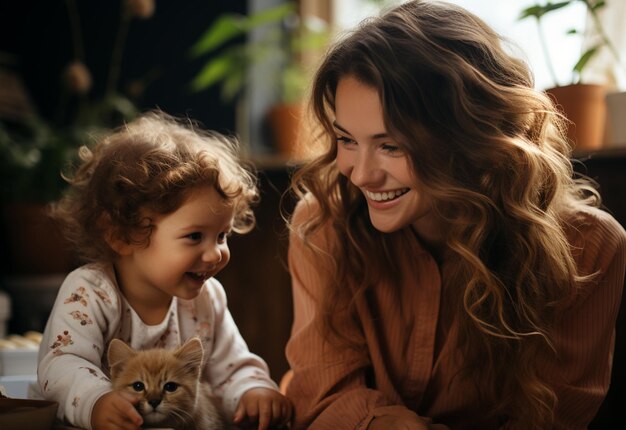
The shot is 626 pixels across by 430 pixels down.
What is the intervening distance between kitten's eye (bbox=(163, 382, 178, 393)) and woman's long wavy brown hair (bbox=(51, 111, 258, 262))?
0.27m

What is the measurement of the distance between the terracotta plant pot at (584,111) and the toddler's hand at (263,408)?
110 cm

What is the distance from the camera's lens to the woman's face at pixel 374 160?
1249mm

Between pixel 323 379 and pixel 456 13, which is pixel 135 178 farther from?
pixel 456 13

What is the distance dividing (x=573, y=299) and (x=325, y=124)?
0.58 m

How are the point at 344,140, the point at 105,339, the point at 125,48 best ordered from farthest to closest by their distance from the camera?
1. the point at 125,48
2. the point at 344,140
3. the point at 105,339

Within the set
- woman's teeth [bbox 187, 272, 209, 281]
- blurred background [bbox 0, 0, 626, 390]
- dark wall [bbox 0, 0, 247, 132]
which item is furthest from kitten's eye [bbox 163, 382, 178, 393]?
dark wall [bbox 0, 0, 247, 132]

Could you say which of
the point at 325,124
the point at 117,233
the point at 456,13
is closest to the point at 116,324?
the point at 117,233

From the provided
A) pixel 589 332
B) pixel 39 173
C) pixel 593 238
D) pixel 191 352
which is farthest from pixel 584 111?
pixel 39 173

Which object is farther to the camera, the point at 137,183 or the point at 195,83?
the point at 195,83

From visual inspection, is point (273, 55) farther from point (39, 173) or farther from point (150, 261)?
point (150, 261)

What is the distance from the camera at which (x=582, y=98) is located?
77.6 inches

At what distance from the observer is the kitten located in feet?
3.45

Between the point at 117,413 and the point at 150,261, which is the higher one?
the point at 150,261

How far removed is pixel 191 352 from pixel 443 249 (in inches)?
24.4
